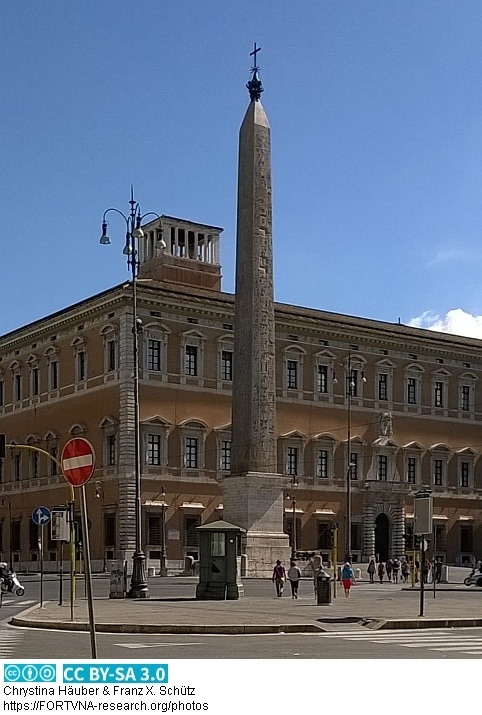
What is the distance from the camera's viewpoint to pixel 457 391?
68000 millimetres

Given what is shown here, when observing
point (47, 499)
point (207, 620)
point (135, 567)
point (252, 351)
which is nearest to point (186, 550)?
point (47, 499)

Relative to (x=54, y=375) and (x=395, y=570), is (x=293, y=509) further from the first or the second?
(x=54, y=375)

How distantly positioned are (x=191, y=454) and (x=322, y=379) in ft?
29.2

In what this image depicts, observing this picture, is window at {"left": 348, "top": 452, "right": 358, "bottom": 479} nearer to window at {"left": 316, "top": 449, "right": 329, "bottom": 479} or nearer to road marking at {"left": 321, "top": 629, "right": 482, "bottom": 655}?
window at {"left": 316, "top": 449, "right": 329, "bottom": 479}

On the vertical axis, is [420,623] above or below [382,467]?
below

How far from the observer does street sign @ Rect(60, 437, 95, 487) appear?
33.9 feet

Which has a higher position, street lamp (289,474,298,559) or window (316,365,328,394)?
window (316,365,328,394)

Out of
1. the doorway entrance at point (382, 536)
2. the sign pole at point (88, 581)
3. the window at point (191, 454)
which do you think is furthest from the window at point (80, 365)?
the sign pole at point (88, 581)

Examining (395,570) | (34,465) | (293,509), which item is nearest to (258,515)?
(395,570)

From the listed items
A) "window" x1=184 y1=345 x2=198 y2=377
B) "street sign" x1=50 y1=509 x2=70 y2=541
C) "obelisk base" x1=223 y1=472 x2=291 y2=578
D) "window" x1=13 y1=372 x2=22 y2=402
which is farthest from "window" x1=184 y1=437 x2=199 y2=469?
"street sign" x1=50 y1=509 x2=70 y2=541

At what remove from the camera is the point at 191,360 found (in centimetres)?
5759
